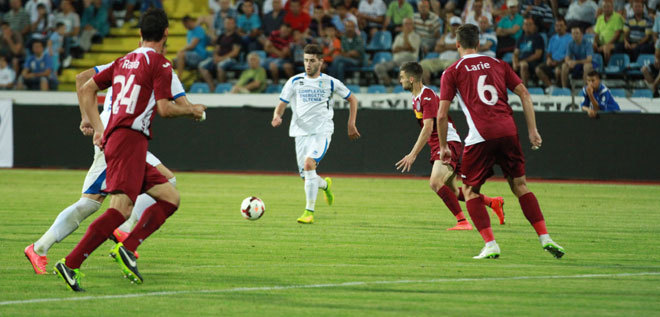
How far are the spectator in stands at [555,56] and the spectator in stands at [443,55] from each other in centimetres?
206

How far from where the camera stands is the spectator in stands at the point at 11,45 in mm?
25312

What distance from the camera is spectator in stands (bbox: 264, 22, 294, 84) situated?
22578 mm

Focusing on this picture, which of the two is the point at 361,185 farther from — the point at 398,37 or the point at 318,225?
the point at 318,225

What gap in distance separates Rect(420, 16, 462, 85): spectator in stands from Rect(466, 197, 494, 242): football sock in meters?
12.7

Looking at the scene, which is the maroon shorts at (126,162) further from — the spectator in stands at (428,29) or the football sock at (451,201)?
the spectator in stands at (428,29)

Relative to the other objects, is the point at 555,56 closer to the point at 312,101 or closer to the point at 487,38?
the point at 487,38

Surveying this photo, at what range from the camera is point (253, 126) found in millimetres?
21078

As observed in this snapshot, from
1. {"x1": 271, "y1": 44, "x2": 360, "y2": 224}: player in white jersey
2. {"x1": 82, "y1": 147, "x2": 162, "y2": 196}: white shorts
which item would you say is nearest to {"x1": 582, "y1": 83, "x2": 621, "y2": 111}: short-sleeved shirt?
{"x1": 271, "y1": 44, "x2": 360, "y2": 224}: player in white jersey

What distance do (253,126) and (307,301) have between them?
1519 cm

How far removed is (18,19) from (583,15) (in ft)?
50.8

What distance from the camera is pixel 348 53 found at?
72.6ft

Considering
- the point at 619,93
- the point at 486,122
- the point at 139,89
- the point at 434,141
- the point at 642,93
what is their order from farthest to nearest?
the point at 619,93, the point at 642,93, the point at 434,141, the point at 486,122, the point at 139,89

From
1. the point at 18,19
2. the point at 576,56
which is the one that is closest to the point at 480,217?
the point at 576,56

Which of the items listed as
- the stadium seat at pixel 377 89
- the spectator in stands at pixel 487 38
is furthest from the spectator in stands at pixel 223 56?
the spectator in stands at pixel 487 38
